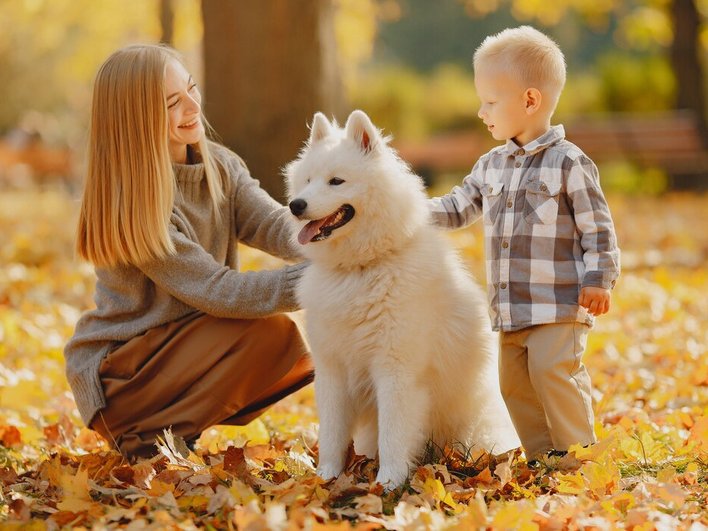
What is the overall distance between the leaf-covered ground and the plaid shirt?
0.52m

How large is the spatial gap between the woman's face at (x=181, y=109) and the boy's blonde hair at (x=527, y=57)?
1.28 m

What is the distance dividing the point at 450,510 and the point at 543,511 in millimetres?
288

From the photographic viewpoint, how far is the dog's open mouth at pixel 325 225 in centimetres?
310

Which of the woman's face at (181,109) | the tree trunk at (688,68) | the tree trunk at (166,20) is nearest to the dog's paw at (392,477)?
the woman's face at (181,109)

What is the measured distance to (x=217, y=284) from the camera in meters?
3.55

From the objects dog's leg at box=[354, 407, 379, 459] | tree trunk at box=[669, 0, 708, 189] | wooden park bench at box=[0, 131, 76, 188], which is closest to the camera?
dog's leg at box=[354, 407, 379, 459]

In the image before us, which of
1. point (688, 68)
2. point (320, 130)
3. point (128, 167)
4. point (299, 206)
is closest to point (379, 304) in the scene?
point (299, 206)

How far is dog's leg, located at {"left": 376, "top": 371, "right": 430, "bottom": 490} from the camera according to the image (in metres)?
3.08

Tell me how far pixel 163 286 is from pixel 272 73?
3391 millimetres

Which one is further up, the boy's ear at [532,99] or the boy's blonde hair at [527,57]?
the boy's blonde hair at [527,57]

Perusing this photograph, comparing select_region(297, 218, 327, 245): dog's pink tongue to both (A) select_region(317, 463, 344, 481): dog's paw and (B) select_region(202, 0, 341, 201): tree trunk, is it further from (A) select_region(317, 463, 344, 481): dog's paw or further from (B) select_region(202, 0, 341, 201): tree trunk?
(B) select_region(202, 0, 341, 201): tree trunk

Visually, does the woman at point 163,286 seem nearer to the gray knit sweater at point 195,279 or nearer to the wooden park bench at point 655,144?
the gray knit sweater at point 195,279

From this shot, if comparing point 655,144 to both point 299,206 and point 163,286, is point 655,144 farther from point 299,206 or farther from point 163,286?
point 299,206

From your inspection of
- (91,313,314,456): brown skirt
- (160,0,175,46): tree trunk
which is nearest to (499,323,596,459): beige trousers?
(91,313,314,456): brown skirt
